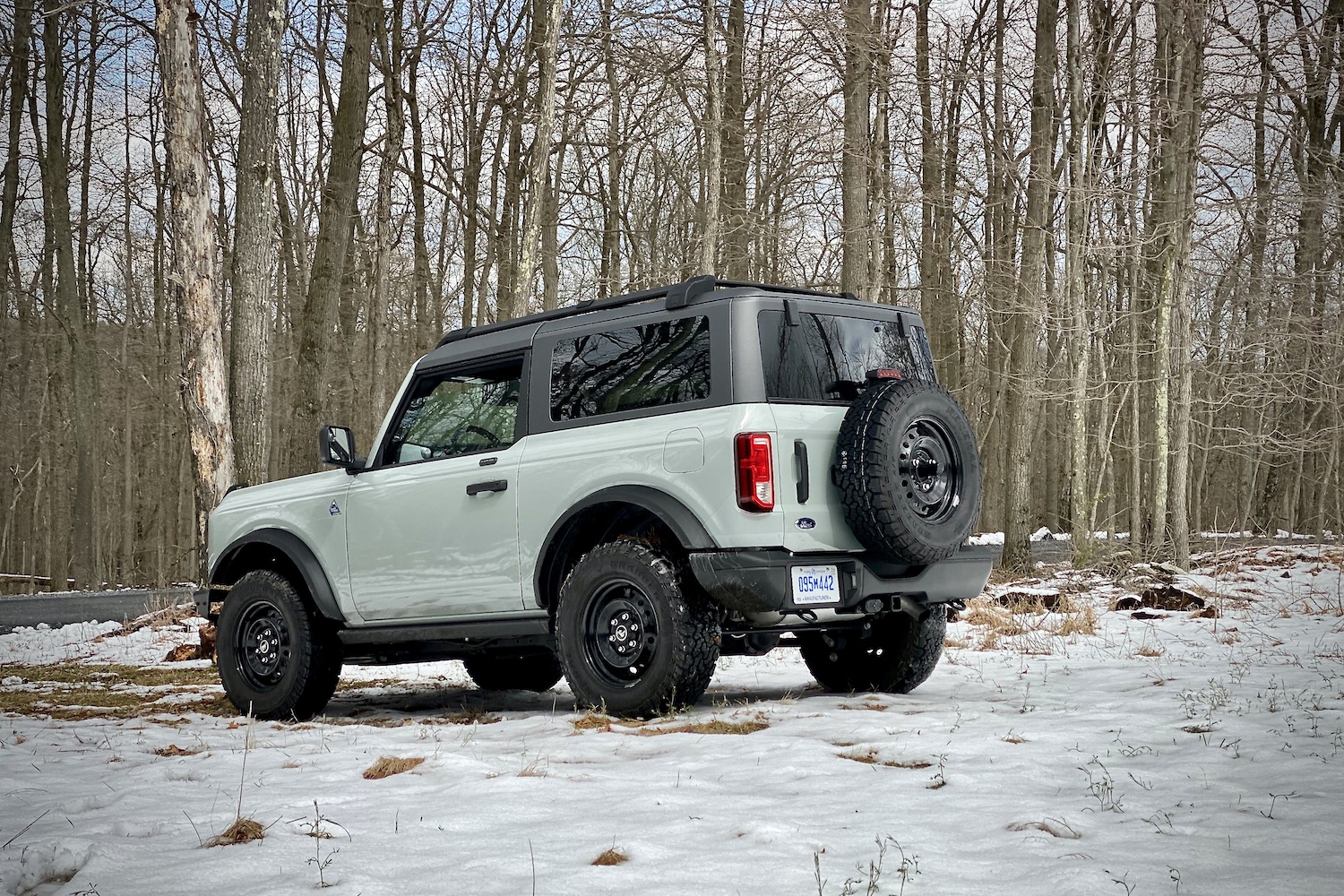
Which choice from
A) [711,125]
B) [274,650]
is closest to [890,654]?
[274,650]

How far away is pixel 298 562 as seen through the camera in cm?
718

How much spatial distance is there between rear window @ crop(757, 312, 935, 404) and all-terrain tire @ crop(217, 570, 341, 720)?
3298mm

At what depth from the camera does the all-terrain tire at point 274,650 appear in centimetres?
698

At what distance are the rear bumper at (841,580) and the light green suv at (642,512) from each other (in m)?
0.01

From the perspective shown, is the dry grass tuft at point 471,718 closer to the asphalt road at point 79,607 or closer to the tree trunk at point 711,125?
the asphalt road at point 79,607

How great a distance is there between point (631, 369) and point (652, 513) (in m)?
0.84

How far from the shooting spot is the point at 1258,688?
6328mm

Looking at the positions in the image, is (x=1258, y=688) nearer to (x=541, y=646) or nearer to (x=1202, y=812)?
(x=1202, y=812)

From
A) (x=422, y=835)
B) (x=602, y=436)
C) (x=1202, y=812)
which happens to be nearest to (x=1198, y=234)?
(x=602, y=436)

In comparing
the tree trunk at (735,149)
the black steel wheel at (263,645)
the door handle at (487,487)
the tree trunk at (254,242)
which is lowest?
the black steel wheel at (263,645)

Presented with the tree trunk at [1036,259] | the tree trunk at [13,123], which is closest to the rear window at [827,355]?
the tree trunk at [1036,259]

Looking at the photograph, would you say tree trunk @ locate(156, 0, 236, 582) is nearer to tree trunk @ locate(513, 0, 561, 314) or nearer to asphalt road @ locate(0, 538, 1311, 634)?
asphalt road @ locate(0, 538, 1311, 634)

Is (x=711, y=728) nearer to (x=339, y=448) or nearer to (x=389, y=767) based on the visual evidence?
(x=389, y=767)

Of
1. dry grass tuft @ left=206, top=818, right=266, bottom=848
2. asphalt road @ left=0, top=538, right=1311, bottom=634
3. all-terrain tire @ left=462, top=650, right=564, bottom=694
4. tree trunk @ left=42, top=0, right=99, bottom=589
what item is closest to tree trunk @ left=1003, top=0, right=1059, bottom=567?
asphalt road @ left=0, top=538, right=1311, bottom=634
